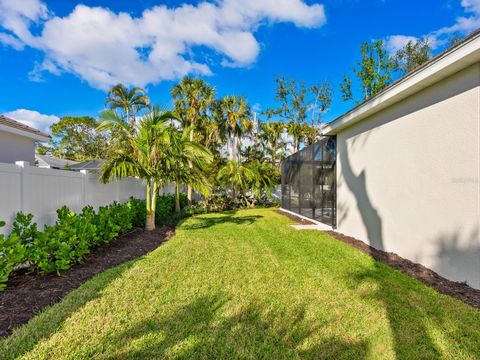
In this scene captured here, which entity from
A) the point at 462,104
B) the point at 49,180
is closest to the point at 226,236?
the point at 49,180

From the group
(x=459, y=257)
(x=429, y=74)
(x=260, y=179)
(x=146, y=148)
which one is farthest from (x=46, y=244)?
(x=260, y=179)

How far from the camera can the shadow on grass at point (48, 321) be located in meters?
2.14

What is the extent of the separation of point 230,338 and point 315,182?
7.82 meters

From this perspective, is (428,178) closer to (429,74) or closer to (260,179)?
(429,74)

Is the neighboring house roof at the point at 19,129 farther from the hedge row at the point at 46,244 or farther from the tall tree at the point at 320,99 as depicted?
the tall tree at the point at 320,99

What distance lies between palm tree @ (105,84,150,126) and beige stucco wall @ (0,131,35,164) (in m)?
11.5

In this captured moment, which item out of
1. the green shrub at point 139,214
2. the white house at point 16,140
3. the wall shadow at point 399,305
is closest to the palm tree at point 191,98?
the green shrub at point 139,214

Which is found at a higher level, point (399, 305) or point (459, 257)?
point (459, 257)

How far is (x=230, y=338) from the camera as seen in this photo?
2359 mm

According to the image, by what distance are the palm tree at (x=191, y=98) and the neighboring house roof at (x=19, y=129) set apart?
21.7 feet

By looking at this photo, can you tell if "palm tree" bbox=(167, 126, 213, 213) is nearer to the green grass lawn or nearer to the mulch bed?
the green grass lawn

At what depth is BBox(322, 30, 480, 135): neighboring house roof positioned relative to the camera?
3283 mm

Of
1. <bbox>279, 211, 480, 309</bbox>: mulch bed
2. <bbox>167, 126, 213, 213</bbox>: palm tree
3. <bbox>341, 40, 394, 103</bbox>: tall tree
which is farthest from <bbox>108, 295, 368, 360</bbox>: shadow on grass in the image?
<bbox>341, 40, 394, 103</bbox>: tall tree

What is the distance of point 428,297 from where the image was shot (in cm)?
325
